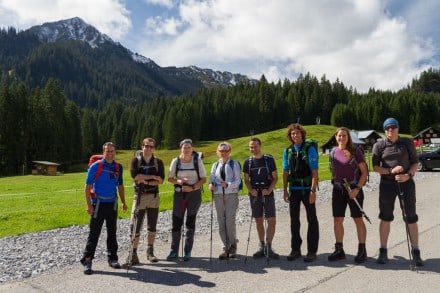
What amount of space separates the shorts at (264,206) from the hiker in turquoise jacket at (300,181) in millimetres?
383

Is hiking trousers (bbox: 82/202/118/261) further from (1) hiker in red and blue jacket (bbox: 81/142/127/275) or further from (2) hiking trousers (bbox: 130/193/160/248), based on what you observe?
(2) hiking trousers (bbox: 130/193/160/248)

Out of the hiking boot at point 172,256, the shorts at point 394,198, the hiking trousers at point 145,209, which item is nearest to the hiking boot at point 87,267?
the hiking trousers at point 145,209

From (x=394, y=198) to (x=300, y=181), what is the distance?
1843 mm

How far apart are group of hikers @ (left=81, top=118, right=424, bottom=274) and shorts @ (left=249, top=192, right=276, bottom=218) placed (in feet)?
0.07

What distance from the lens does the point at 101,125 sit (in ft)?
506

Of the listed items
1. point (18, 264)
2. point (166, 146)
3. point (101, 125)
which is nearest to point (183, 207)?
point (18, 264)

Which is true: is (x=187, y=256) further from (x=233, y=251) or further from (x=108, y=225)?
(x=108, y=225)

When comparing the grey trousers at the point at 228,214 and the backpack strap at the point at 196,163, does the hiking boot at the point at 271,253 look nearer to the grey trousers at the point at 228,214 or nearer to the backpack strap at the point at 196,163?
the grey trousers at the point at 228,214

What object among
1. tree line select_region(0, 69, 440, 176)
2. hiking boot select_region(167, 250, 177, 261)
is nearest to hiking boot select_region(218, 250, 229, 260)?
hiking boot select_region(167, 250, 177, 261)

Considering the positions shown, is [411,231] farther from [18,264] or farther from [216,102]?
[216,102]

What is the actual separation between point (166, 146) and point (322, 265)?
111440mm

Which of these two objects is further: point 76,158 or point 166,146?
point 166,146

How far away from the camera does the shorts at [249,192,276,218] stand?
324 inches

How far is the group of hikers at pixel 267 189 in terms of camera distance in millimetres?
7449
